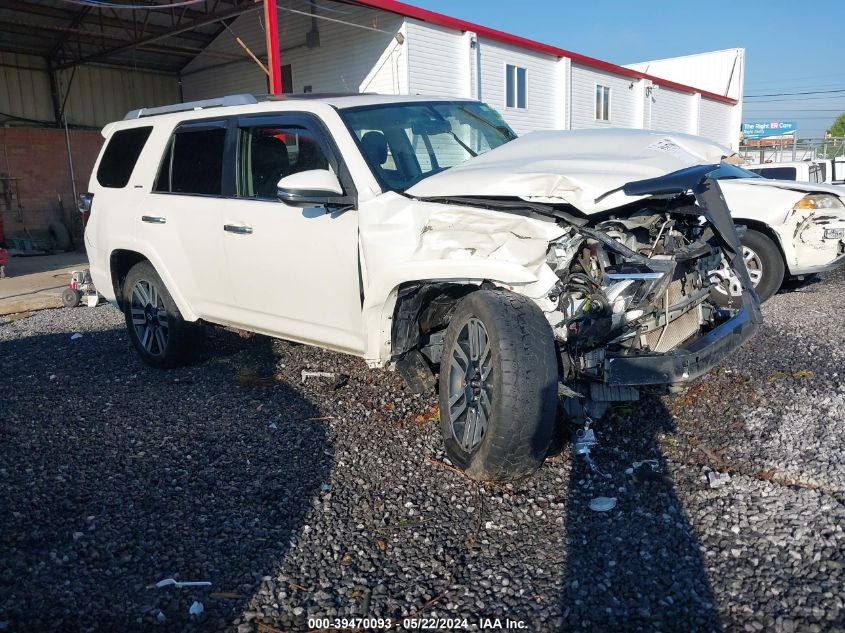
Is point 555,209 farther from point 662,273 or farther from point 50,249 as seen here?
point 50,249

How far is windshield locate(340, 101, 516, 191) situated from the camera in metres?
4.21

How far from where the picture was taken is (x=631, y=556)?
288 cm

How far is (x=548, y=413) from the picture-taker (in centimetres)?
326

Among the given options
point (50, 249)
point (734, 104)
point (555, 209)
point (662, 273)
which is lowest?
point (50, 249)

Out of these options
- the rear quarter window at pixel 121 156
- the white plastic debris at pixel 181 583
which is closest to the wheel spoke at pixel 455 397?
the white plastic debris at pixel 181 583

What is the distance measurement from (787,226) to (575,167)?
15.5 feet

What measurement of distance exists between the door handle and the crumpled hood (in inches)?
51.1

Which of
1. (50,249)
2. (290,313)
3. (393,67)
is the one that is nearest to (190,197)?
(290,313)

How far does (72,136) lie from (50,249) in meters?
4.00

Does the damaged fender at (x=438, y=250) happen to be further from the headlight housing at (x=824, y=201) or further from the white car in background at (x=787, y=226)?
the headlight housing at (x=824, y=201)

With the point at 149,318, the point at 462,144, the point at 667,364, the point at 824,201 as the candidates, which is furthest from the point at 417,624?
the point at 824,201

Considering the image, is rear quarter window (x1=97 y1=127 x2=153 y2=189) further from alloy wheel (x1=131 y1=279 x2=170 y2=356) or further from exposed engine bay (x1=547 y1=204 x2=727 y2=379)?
exposed engine bay (x1=547 y1=204 x2=727 y2=379)

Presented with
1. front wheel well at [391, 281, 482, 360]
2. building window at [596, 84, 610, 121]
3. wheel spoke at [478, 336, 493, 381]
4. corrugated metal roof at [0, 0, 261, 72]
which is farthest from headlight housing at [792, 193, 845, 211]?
building window at [596, 84, 610, 121]

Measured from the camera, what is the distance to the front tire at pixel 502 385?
321cm
